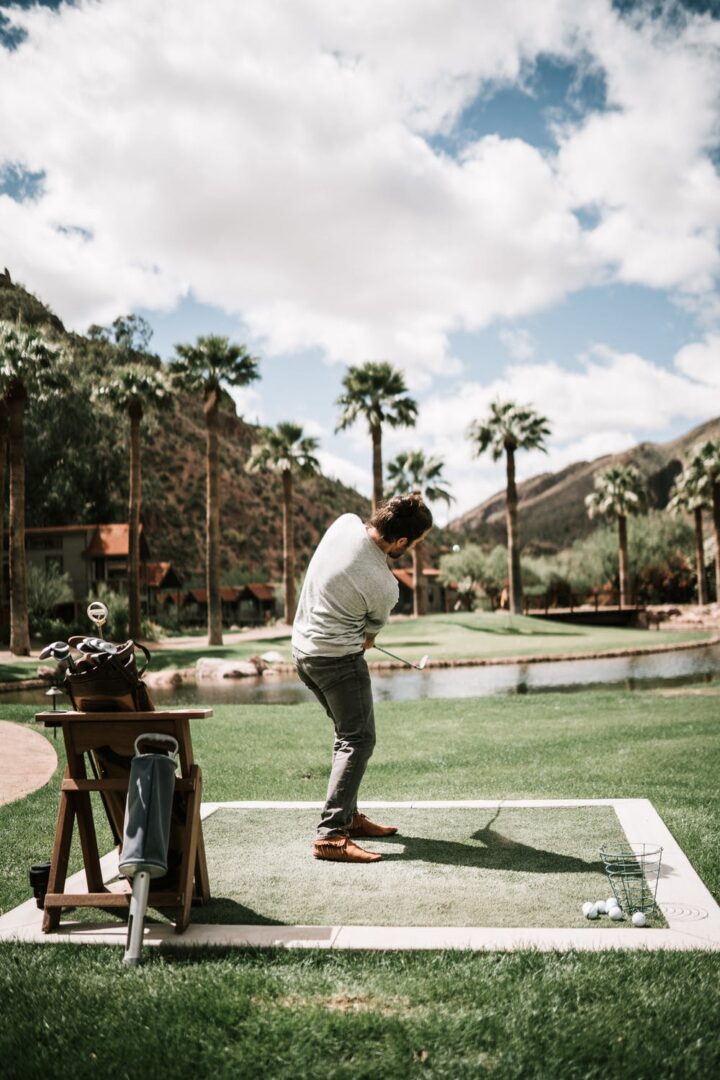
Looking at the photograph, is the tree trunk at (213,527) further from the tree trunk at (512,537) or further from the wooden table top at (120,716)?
the wooden table top at (120,716)

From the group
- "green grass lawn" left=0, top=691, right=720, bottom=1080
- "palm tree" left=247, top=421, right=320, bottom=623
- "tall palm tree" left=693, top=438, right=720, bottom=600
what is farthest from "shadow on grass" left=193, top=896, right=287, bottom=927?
"tall palm tree" left=693, top=438, right=720, bottom=600

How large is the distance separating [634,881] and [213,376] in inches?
1245

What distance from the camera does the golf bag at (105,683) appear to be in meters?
3.49

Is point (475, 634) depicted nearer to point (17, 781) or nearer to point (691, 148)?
point (691, 148)

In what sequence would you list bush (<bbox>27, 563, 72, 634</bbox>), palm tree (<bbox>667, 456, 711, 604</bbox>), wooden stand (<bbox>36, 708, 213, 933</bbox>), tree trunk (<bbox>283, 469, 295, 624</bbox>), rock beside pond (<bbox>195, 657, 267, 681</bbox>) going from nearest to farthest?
wooden stand (<bbox>36, 708, 213, 933</bbox>)
rock beside pond (<bbox>195, 657, 267, 681</bbox>)
bush (<bbox>27, 563, 72, 634</bbox>)
tree trunk (<bbox>283, 469, 295, 624</bbox>)
palm tree (<bbox>667, 456, 711, 604</bbox>)

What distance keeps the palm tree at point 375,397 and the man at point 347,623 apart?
109ft

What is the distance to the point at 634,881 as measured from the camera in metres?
3.60

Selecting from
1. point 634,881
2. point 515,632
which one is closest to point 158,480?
point 515,632

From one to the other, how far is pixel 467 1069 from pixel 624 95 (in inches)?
497

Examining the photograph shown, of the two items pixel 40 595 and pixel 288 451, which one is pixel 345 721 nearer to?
pixel 40 595

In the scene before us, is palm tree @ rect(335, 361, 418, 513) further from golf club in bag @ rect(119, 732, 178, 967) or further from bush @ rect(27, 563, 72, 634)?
golf club in bag @ rect(119, 732, 178, 967)

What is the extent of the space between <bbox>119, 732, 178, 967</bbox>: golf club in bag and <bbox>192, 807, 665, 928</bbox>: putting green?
18.9 inches

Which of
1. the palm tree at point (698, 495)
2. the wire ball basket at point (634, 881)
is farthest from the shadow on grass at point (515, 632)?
the wire ball basket at point (634, 881)

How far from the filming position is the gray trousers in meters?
4.33
